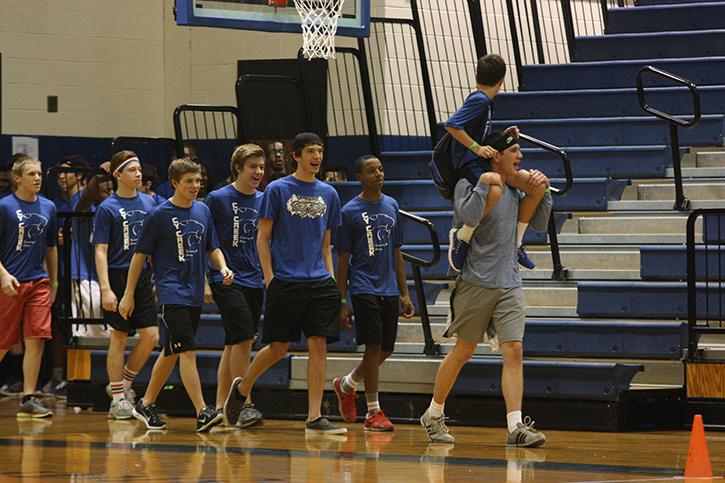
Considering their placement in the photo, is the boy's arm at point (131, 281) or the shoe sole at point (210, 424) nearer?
the shoe sole at point (210, 424)

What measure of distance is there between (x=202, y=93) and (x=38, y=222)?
5.89 m

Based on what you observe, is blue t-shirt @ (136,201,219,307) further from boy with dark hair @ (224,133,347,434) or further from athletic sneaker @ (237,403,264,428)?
athletic sneaker @ (237,403,264,428)

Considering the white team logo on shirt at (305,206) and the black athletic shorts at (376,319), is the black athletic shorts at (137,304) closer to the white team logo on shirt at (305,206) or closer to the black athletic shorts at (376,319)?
the black athletic shorts at (376,319)

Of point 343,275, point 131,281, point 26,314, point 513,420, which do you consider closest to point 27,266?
point 26,314

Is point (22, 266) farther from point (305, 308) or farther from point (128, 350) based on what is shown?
point (305, 308)

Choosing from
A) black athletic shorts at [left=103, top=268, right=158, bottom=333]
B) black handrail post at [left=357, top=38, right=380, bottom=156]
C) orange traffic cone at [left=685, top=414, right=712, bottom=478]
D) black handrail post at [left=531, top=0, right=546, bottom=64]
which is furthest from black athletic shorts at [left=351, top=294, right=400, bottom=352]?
black handrail post at [left=531, top=0, right=546, bottom=64]

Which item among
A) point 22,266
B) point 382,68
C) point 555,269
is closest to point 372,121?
point 382,68

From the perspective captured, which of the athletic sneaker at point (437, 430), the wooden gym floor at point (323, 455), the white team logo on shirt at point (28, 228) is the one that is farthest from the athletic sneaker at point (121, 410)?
the athletic sneaker at point (437, 430)

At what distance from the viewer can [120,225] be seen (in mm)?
11328

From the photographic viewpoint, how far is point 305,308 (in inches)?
394

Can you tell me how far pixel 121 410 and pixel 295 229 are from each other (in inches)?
89.9

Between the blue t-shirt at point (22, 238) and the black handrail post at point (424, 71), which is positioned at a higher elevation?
the black handrail post at point (424, 71)

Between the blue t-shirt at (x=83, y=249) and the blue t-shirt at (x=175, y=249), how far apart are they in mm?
3161

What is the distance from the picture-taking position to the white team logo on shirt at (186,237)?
10.3 metres
